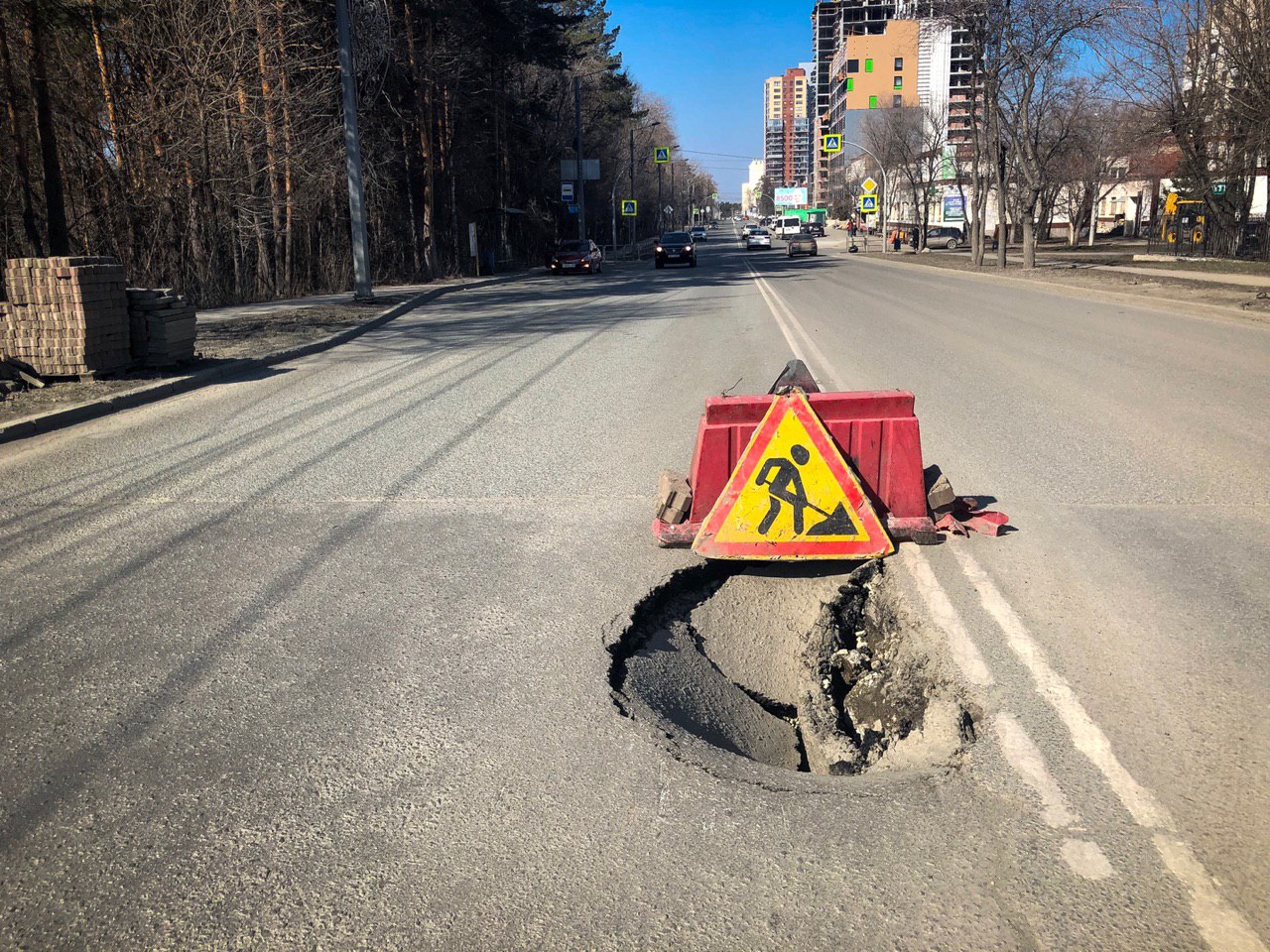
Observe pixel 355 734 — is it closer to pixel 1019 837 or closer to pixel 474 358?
pixel 1019 837

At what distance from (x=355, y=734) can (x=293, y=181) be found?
2716cm

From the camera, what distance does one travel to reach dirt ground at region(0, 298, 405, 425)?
1045 centimetres

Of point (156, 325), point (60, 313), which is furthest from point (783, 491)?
point (156, 325)

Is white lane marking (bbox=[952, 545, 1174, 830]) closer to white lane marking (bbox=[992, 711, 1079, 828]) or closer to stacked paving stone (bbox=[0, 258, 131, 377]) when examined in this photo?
white lane marking (bbox=[992, 711, 1079, 828])

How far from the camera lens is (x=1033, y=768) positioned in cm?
338

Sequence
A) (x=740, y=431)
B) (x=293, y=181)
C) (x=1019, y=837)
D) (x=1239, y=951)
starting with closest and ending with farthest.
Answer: (x=1239, y=951), (x=1019, y=837), (x=740, y=431), (x=293, y=181)

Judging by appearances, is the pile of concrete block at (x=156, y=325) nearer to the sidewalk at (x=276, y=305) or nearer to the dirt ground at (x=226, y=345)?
the dirt ground at (x=226, y=345)

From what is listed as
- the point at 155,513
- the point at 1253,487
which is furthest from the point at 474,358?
the point at 1253,487

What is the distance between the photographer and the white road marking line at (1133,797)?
2598mm

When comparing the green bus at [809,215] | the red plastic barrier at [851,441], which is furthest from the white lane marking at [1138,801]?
the green bus at [809,215]

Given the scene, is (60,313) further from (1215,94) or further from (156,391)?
(1215,94)

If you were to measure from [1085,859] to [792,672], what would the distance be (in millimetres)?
1730

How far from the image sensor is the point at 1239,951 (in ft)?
8.27

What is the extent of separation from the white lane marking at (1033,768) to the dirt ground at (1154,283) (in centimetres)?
1744
